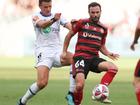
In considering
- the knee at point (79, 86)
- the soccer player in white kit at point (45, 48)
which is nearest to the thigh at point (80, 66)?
the knee at point (79, 86)

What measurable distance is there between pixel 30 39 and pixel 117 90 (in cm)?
1543

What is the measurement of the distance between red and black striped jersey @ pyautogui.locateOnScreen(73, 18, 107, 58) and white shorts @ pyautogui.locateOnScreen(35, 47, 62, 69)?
0.89 m

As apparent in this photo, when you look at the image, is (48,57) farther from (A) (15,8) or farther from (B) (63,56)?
(A) (15,8)

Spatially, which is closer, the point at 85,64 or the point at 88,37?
the point at 85,64

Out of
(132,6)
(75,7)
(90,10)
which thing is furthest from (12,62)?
(90,10)

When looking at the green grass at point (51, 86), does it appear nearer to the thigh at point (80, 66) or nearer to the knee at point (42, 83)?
the knee at point (42, 83)

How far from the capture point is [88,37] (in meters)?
12.9

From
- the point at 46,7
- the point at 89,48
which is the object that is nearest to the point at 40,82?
the point at 89,48

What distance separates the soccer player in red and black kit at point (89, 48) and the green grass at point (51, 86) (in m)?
2.02

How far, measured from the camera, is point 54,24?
13.7 metres

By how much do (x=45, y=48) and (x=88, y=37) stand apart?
121 cm

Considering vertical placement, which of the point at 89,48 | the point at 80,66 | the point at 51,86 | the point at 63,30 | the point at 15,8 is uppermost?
the point at 89,48

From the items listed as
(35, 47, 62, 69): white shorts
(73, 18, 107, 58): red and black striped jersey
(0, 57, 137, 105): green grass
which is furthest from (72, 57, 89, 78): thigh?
(0, 57, 137, 105): green grass

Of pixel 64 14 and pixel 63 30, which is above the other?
pixel 64 14
